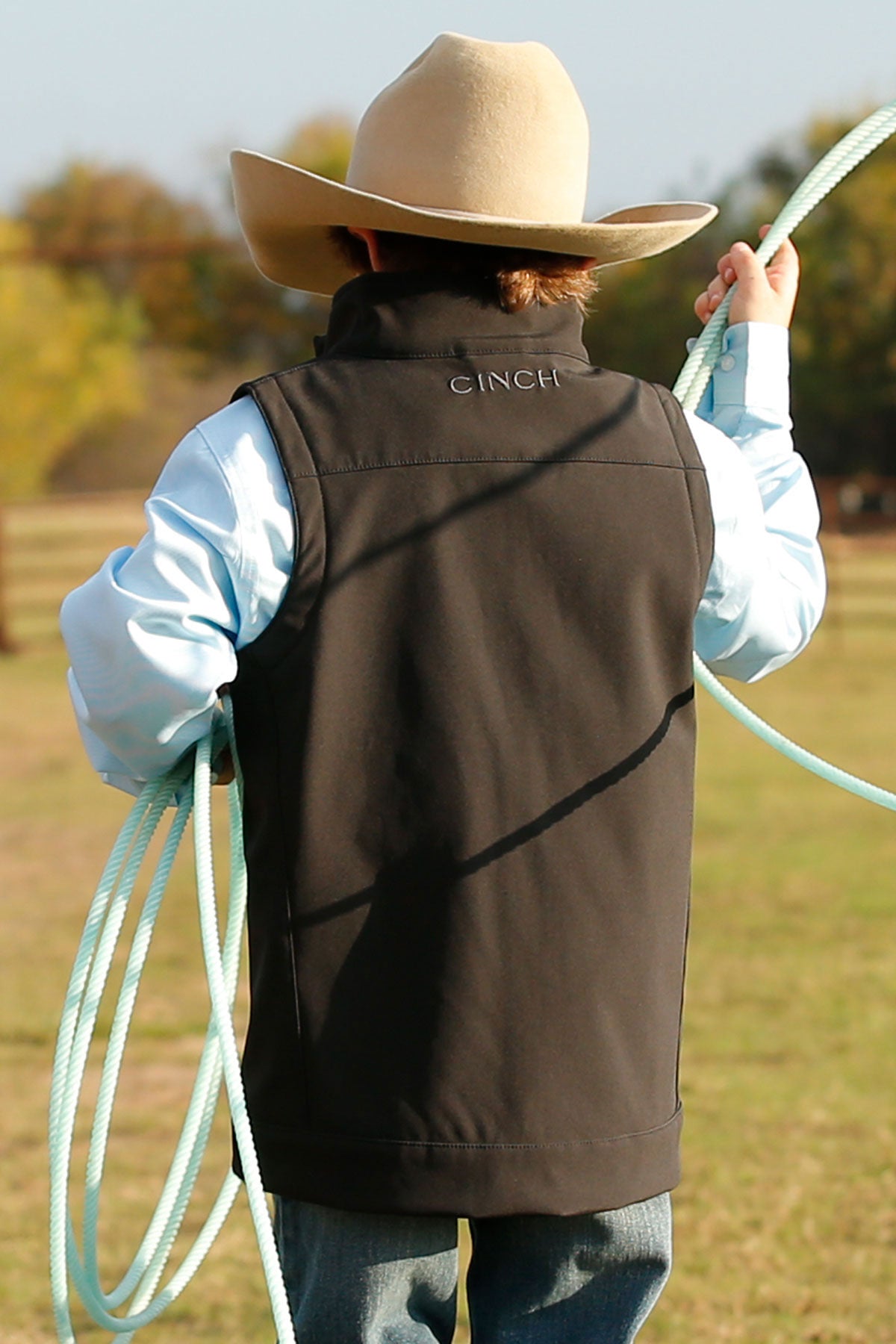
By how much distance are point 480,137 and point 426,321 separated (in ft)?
0.75

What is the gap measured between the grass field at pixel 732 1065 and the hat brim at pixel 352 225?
189 centimetres

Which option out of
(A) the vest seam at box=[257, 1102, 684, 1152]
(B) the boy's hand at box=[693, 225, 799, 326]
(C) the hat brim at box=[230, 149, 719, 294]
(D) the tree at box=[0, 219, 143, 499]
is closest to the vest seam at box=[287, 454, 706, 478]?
(C) the hat brim at box=[230, 149, 719, 294]

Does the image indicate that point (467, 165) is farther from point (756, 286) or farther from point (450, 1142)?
point (450, 1142)

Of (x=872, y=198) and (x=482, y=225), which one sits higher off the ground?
(x=482, y=225)

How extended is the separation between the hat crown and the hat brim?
31mm

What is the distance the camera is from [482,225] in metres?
1.67

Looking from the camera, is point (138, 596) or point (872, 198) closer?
point (138, 596)

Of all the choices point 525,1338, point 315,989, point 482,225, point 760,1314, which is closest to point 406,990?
point 315,989

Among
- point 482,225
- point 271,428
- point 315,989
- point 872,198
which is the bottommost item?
point 872,198

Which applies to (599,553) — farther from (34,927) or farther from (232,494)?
(34,927)

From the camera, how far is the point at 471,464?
1.67 m

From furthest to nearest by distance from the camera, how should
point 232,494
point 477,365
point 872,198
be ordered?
point 872,198, point 477,365, point 232,494

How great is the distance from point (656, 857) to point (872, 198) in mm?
36486

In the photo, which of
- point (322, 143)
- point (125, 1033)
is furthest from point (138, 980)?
point (322, 143)
